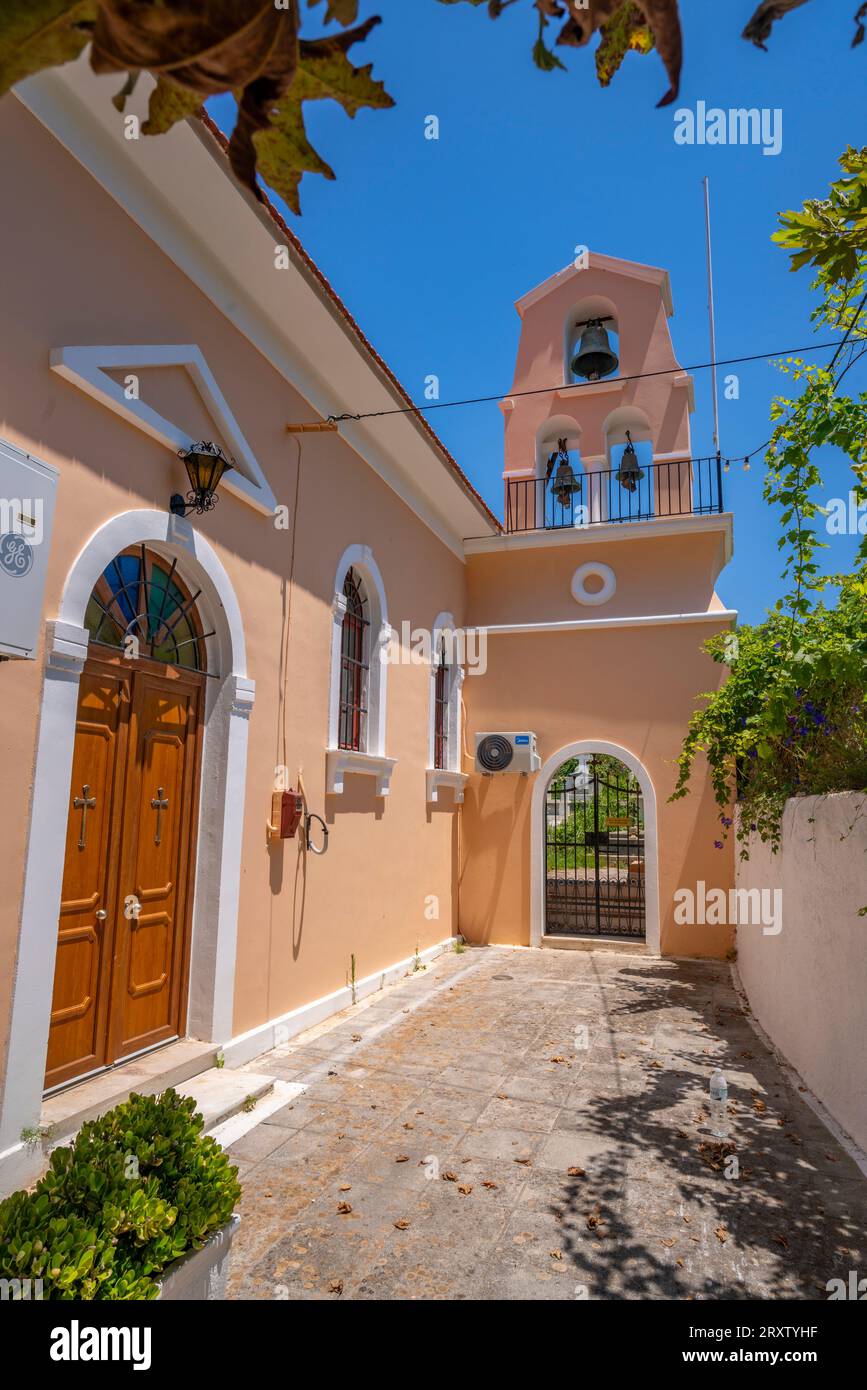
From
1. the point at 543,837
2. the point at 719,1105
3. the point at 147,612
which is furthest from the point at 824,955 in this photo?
the point at 543,837

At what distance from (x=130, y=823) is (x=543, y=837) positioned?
6.52m

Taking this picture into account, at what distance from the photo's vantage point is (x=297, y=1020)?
5910 mm

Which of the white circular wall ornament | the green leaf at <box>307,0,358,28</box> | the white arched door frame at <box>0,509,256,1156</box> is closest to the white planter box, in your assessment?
the white arched door frame at <box>0,509,256,1156</box>

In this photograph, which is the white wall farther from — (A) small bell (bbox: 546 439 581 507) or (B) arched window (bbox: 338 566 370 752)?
(A) small bell (bbox: 546 439 581 507)

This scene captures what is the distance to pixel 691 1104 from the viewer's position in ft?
15.6

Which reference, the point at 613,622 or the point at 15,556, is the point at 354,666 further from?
the point at 15,556

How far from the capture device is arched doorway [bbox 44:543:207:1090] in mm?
4066

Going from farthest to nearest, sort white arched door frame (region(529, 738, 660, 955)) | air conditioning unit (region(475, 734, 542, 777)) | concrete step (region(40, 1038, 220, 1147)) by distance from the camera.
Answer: air conditioning unit (region(475, 734, 542, 777)) < white arched door frame (region(529, 738, 660, 955)) < concrete step (region(40, 1038, 220, 1147))

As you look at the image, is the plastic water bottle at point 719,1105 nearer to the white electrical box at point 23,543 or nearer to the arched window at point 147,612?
the arched window at point 147,612

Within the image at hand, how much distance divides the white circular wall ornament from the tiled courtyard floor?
5.50 meters

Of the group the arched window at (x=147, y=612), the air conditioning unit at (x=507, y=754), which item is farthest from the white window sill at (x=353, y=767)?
the air conditioning unit at (x=507, y=754)

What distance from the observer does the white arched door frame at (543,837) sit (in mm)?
9430

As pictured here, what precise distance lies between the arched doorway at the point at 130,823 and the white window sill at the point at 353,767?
5.20ft
